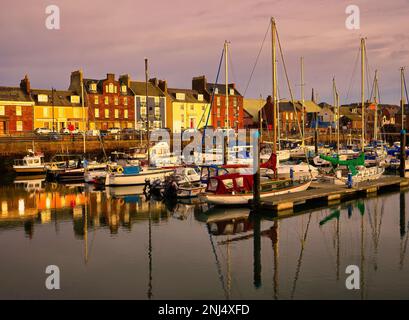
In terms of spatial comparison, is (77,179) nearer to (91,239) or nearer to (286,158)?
(91,239)

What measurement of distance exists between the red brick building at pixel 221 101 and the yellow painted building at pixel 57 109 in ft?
84.2

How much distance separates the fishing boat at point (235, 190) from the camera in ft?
87.9

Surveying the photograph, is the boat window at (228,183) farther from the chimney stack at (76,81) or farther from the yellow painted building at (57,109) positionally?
the chimney stack at (76,81)

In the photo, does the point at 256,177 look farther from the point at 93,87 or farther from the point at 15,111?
the point at 93,87

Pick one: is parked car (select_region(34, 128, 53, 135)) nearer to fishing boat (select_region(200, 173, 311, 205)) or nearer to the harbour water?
the harbour water

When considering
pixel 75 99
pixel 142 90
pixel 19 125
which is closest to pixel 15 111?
pixel 19 125

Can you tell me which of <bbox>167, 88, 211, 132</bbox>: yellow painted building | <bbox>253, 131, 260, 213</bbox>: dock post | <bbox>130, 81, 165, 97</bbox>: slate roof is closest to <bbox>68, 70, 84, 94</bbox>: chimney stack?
<bbox>130, 81, 165, 97</bbox>: slate roof

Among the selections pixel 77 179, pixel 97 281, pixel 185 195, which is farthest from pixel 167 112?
pixel 97 281

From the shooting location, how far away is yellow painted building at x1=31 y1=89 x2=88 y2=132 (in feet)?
224

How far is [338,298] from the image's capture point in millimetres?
13961

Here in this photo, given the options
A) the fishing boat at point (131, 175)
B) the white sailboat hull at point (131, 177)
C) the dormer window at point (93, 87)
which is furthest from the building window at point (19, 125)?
the white sailboat hull at point (131, 177)

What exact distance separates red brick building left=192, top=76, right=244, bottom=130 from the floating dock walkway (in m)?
50.6

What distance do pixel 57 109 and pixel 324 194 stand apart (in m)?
52.0
